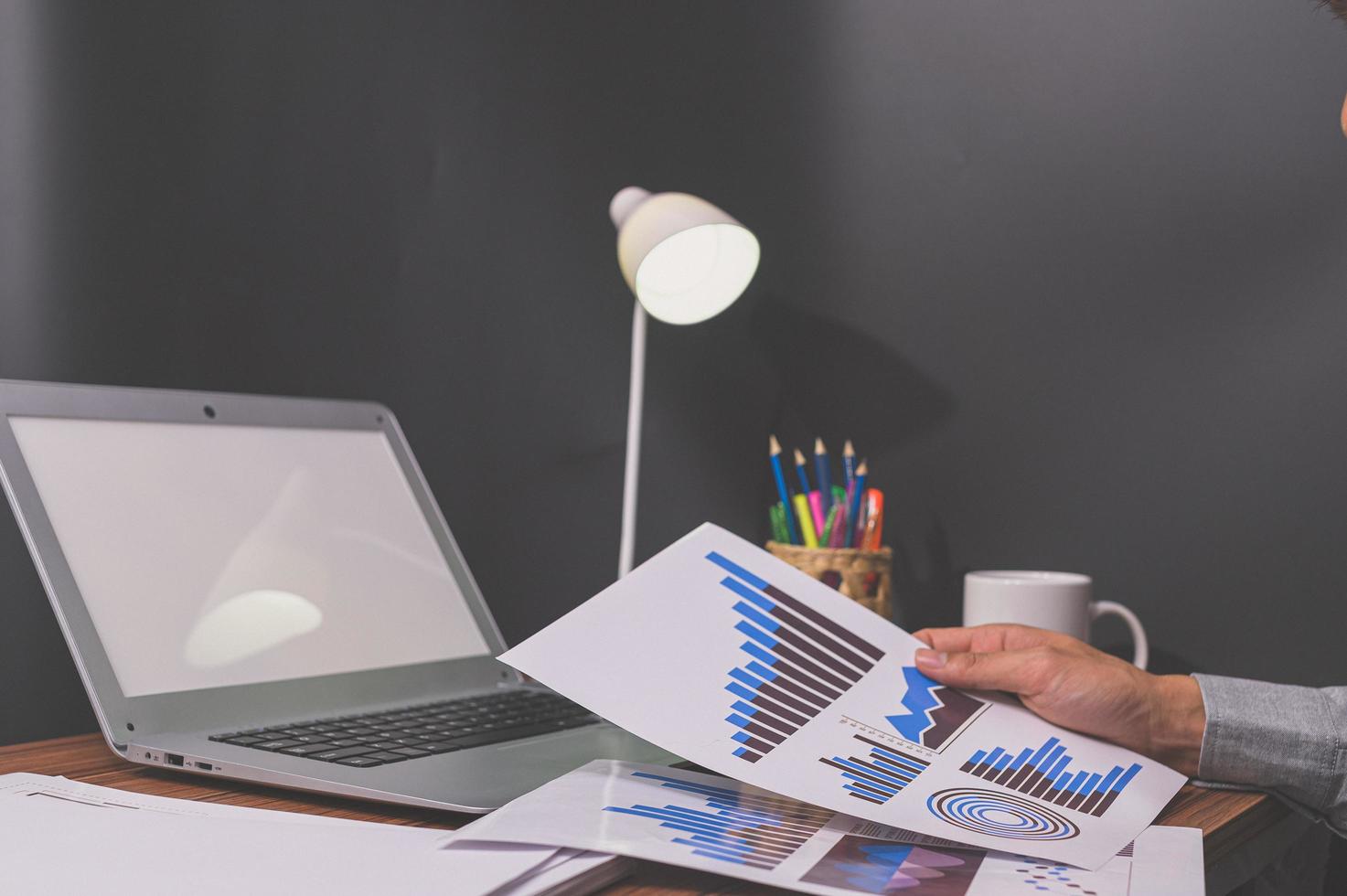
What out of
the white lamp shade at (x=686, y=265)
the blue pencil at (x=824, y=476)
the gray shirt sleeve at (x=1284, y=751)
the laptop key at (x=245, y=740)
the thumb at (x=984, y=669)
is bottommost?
the gray shirt sleeve at (x=1284, y=751)

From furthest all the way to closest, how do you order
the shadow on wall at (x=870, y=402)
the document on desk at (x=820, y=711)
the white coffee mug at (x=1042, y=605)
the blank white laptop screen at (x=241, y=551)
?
the shadow on wall at (x=870, y=402), the white coffee mug at (x=1042, y=605), the blank white laptop screen at (x=241, y=551), the document on desk at (x=820, y=711)

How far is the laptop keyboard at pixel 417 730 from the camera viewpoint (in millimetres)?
731

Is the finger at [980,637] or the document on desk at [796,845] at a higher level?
the finger at [980,637]

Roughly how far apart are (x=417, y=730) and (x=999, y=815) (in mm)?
396

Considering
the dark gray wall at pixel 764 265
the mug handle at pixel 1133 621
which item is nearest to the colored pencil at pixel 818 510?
the dark gray wall at pixel 764 265

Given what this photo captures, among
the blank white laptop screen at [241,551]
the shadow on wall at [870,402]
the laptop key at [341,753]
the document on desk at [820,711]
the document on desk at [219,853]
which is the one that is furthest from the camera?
the shadow on wall at [870,402]

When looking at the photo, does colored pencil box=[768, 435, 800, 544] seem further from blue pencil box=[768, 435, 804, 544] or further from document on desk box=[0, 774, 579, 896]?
document on desk box=[0, 774, 579, 896]

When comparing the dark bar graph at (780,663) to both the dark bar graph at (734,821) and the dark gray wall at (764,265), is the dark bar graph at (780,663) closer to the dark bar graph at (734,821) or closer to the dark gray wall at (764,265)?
the dark bar graph at (734,821)

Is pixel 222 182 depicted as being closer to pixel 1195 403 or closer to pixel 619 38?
pixel 619 38

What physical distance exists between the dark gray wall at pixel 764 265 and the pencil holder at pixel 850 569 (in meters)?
0.13

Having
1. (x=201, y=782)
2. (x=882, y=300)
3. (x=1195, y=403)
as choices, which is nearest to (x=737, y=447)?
(x=882, y=300)

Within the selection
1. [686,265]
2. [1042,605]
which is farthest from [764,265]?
[1042,605]

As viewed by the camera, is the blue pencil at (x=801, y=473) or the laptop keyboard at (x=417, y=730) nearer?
the laptop keyboard at (x=417, y=730)

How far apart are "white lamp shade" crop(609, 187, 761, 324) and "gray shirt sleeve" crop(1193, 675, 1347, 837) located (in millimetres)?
586
